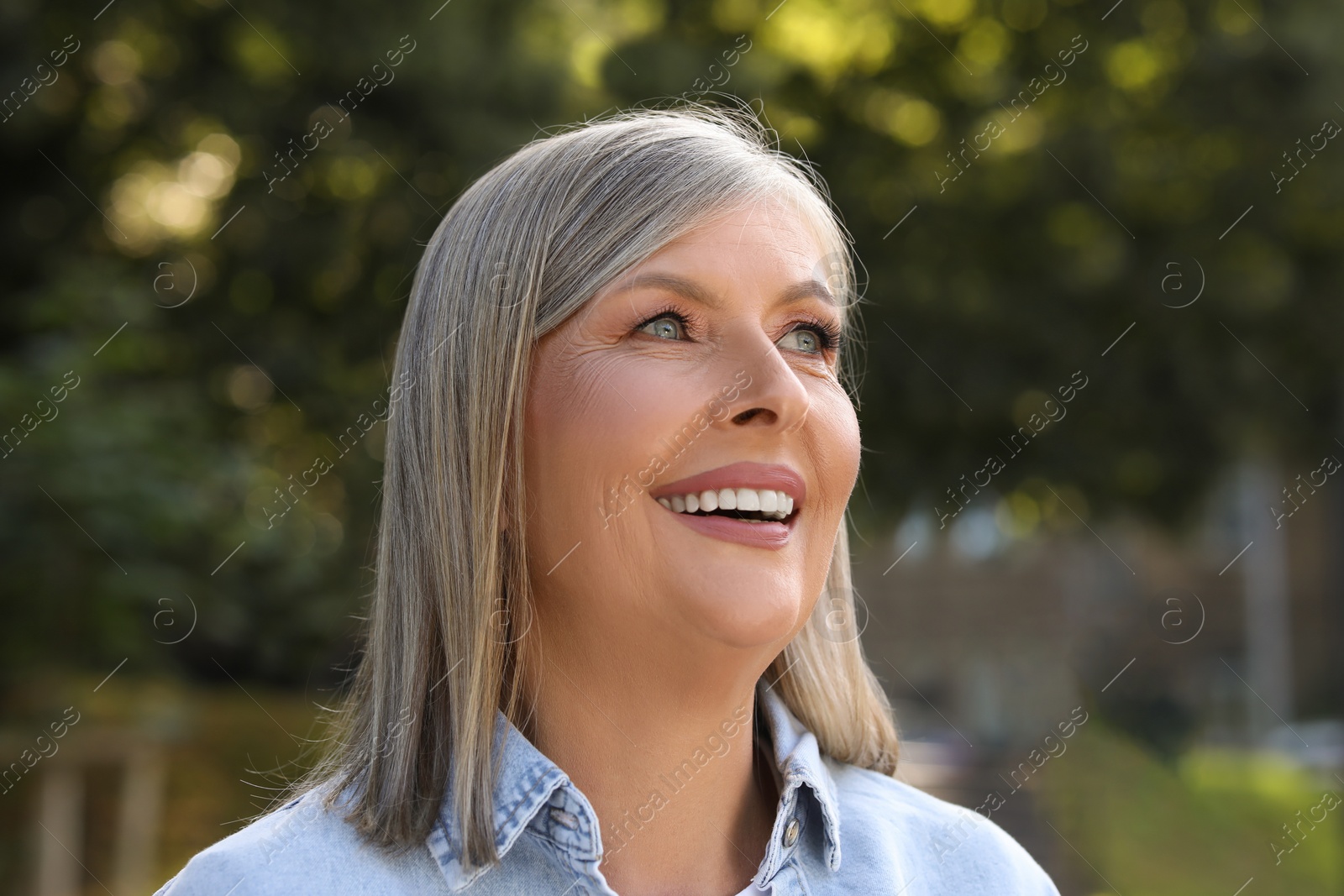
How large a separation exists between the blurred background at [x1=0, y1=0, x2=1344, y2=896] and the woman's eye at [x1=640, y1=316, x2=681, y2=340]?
10.6 ft

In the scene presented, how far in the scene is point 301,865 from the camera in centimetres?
166

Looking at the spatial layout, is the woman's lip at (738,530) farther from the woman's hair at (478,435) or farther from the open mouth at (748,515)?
the woman's hair at (478,435)

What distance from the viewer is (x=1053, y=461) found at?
7.81 metres

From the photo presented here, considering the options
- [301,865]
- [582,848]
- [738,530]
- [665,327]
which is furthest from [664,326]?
[301,865]

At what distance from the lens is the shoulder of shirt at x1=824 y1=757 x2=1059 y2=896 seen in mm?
1973

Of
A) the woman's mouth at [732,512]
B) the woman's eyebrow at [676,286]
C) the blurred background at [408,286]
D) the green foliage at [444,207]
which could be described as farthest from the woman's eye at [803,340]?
the green foliage at [444,207]

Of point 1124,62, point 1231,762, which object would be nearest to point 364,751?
point 1124,62

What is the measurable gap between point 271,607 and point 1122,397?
492 cm

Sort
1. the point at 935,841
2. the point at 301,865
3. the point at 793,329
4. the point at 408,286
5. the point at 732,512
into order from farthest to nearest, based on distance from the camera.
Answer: the point at 408,286 → the point at 935,841 → the point at 793,329 → the point at 732,512 → the point at 301,865

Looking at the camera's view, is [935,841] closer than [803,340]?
No

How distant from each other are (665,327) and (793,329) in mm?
202

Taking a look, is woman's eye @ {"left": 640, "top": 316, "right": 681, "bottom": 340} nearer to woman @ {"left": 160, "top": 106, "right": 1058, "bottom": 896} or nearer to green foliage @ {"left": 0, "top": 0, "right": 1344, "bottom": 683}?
woman @ {"left": 160, "top": 106, "right": 1058, "bottom": 896}

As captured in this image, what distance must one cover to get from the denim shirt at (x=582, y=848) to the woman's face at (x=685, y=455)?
24 centimetres

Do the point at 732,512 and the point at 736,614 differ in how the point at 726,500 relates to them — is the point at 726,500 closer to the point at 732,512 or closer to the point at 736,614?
the point at 732,512
